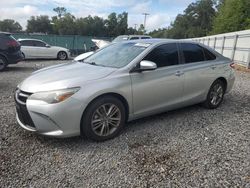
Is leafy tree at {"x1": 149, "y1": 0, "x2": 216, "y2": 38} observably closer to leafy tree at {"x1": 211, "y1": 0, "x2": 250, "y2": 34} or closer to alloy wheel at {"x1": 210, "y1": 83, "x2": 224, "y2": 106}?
leafy tree at {"x1": 211, "y1": 0, "x2": 250, "y2": 34}

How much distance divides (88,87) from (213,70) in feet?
9.83

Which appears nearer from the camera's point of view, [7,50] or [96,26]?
[7,50]

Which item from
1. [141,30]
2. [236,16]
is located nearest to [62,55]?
[236,16]

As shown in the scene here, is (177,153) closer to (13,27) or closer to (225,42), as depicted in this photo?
(225,42)

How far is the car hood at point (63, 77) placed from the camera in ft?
11.5

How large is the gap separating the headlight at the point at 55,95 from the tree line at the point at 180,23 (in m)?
34.8

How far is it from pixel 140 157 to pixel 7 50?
922 centimetres

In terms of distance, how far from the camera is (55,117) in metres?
3.35

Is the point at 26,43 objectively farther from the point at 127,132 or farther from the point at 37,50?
the point at 127,132

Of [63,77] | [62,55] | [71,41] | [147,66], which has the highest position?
[147,66]

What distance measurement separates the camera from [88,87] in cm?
352

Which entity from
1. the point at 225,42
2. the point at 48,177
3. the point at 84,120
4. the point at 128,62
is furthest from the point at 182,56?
the point at 225,42

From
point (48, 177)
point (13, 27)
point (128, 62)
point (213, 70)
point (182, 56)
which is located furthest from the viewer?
point (13, 27)

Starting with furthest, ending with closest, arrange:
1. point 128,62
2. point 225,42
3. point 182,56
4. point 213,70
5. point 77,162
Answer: point 225,42 → point 213,70 → point 182,56 → point 128,62 → point 77,162
